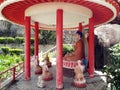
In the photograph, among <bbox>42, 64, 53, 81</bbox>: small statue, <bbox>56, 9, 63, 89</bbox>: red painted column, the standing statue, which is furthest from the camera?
the standing statue

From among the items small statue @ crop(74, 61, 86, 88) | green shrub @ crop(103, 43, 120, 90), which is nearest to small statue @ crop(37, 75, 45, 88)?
small statue @ crop(74, 61, 86, 88)

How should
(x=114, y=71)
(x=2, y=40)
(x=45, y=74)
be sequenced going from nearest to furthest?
1. (x=114, y=71)
2. (x=45, y=74)
3. (x=2, y=40)

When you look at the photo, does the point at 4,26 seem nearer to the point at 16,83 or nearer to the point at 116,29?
the point at 116,29

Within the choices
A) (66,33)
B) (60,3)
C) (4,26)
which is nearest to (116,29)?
(60,3)

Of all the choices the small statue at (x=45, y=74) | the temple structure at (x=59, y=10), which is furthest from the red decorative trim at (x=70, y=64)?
the small statue at (x=45, y=74)

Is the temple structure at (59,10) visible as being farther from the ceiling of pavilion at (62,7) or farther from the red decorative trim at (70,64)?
the red decorative trim at (70,64)

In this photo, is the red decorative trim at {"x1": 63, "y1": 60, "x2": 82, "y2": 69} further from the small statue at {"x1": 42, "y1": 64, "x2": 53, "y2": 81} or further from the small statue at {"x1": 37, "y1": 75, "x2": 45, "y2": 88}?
the small statue at {"x1": 37, "y1": 75, "x2": 45, "y2": 88}

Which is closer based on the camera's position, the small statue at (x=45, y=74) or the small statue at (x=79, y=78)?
the small statue at (x=79, y=78)

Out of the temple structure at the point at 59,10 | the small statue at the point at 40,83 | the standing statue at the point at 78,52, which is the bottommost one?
the small statue at the point at 40,83

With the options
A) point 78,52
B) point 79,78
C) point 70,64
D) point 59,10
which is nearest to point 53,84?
point 79,78

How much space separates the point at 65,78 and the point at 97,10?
8.71ft

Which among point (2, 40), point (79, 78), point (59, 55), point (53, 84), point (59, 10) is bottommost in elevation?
point (53, 84)

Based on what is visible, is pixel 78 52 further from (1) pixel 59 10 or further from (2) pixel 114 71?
(1) pixel 59 10

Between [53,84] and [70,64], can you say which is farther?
[70,64]
